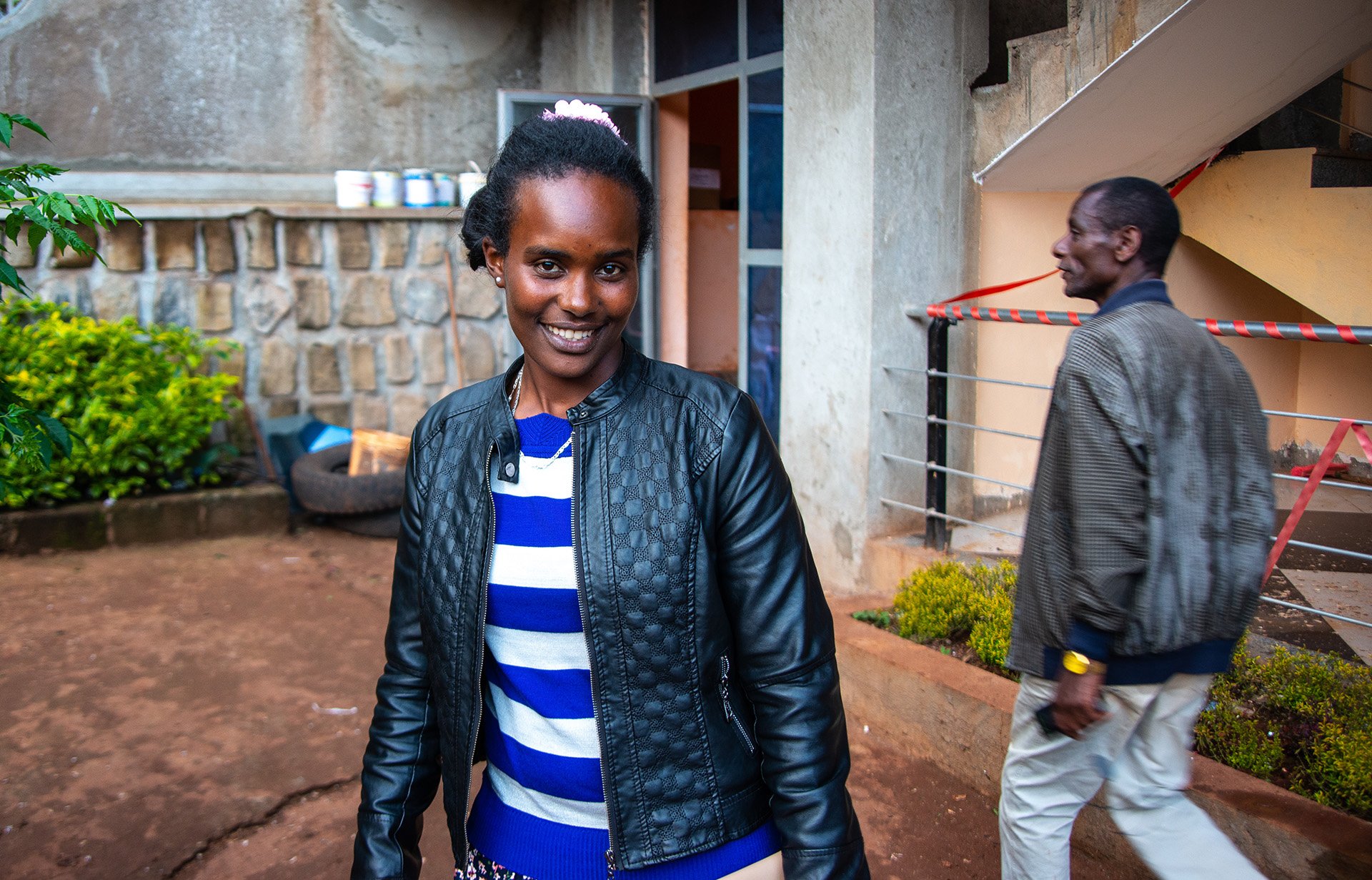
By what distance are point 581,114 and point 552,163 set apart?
141 millimetres

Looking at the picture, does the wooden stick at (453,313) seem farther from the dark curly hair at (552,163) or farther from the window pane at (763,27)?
the dark curly hair at (552,163)

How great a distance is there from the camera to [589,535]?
1.58 meters

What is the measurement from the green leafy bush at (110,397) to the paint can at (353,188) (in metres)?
1.43

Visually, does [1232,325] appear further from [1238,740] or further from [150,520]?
[150,520]

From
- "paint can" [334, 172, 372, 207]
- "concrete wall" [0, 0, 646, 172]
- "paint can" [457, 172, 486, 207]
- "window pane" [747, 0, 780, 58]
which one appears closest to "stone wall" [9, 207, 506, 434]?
"paint can" [334, 172, 372, 207]

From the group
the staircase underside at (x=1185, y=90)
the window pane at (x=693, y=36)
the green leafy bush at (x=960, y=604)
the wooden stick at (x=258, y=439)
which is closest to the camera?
the staircase underside at (x=1185, y=90)

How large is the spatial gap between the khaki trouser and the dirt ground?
683 mm

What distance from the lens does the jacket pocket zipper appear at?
1595 millimetres

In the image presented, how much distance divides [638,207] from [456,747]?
887 mm

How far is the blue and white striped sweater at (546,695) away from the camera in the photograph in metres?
1.61

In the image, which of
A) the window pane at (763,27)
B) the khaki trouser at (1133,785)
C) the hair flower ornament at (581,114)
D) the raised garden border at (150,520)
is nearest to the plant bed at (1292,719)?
the khaki trouser at (1133,785)

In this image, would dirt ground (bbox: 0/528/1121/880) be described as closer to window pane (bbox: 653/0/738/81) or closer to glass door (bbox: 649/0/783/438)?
glass door (bbox: 649/0/783/438)

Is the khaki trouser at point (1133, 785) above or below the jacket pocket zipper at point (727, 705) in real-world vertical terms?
below

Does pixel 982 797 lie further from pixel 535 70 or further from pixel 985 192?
pixel 535 70
